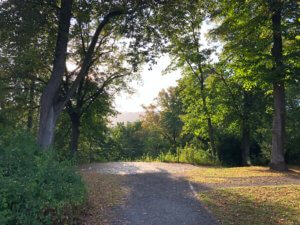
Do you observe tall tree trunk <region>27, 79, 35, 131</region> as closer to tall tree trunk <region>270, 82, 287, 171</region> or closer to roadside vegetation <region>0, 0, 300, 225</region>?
roadside vegetation <region>0, 0, 300, 225</region>

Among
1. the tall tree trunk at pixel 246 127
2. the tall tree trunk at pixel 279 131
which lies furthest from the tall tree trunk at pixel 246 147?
the tall tree trunk at pixel 279 131

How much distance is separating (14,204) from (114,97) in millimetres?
18459

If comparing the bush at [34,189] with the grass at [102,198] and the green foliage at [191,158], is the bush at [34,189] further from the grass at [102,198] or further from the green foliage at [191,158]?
A: the green foliage at [191,158]

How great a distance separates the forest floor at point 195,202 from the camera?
244 inches

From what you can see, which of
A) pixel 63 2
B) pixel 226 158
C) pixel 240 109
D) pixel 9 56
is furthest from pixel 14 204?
pixel 226 158

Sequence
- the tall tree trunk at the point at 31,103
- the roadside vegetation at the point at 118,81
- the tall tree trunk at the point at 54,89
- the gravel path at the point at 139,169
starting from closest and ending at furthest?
the roadside vegetation at the point at 118,81 → the tall tree trunk at the point at 54,89 → the gravel path at the point at 139,169 → the tall tree trunk at the point at 31,103

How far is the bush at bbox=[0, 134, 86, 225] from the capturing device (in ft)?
13.3

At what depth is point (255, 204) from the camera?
23.1ft

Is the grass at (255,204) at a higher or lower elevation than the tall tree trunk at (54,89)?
lower

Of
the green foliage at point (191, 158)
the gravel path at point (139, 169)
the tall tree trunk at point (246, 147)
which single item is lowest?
the gravel path at point (139, 169)

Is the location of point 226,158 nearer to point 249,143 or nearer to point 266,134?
point 249,143

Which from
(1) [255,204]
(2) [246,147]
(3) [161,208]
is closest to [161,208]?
(3) [161,208]

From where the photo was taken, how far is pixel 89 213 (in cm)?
643

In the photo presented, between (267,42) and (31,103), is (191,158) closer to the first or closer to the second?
(267,42)
